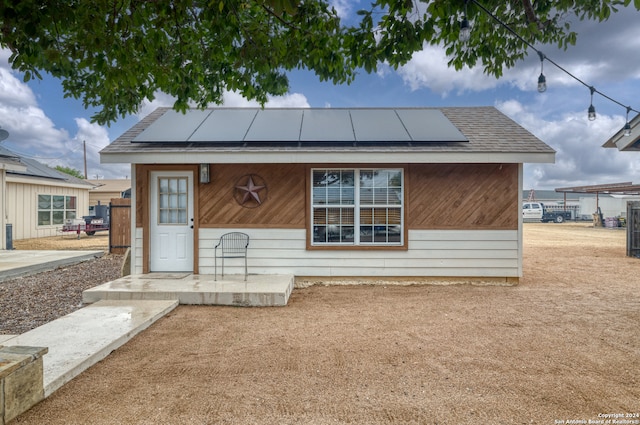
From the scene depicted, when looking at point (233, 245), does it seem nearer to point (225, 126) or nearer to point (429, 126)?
point (225, 126)

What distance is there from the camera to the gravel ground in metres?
4.28

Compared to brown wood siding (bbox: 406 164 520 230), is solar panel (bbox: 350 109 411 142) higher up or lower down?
higher up

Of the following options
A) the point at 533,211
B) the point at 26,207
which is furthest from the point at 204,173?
the point at 533,211

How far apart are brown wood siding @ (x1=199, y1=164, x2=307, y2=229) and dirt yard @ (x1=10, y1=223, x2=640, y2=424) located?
1.71 metres

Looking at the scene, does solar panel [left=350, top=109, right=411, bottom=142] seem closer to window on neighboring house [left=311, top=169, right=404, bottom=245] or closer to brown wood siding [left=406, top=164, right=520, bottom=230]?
window on neighboring house [left=311, top=169, right=404, bottom=245]

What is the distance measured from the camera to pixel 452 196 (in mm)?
6094

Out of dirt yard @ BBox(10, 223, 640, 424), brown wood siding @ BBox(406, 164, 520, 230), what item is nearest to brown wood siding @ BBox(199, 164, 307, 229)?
dirt yard @ BBox(10, 223, 640, 424)

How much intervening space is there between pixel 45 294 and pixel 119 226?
15.1ft

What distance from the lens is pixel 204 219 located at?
6078 mm

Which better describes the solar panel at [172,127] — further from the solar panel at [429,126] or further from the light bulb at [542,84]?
the light bulb at [542,84]

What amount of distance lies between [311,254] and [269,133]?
8.17 ft

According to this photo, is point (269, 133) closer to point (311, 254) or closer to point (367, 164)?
point (367, 164)

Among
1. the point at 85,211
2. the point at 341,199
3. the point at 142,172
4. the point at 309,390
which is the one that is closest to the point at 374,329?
Result: the point at 309,390

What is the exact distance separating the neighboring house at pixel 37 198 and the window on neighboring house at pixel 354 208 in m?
10.5
